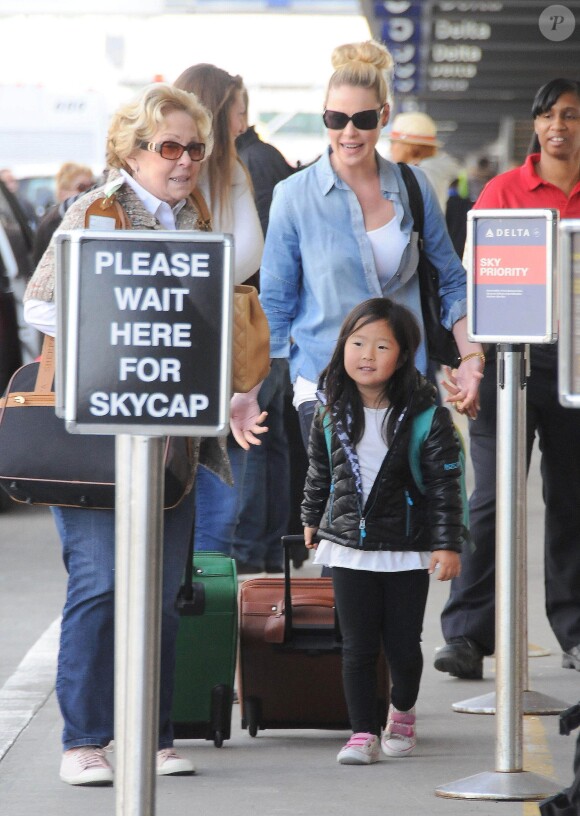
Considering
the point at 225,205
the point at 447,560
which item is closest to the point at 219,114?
the point at 225,205

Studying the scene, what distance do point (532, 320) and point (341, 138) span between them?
1223 millimetres

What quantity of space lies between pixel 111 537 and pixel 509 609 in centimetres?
111

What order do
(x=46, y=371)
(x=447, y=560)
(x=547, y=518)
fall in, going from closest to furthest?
(x=46, y=371)
(x=447, y=560)
(x=547, y=518)

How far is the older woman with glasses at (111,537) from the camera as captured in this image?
4633 millimetres

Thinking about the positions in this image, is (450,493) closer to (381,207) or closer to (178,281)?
(381,207)

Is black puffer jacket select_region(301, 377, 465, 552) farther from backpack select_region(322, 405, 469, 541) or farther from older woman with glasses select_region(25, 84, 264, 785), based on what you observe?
older woman with glasses select_region(25, 84, 264, 785)

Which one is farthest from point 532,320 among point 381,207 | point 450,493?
point 381,207

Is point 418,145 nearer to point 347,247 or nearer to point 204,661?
point 347,247

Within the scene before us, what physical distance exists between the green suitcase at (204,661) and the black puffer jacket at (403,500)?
0.44 meters

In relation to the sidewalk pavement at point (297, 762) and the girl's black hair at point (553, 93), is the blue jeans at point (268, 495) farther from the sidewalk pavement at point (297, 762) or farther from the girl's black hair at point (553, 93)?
the girl's black hair at point (553, 93)

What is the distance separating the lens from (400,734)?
508 cm

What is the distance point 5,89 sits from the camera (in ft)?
78.2

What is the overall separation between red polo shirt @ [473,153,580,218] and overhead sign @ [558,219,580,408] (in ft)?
8.90

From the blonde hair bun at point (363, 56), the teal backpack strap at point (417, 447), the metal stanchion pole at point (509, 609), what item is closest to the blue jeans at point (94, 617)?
the teal backpack strap at point (417, 447)
